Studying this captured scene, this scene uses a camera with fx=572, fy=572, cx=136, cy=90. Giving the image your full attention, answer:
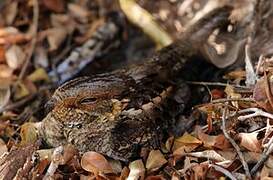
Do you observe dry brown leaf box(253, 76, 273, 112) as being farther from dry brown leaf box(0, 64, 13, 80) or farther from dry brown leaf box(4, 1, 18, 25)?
dry brown leaf box(4, 1, 18, 25)

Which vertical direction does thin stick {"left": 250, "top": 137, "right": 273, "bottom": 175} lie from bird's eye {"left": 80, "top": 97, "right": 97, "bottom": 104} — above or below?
below

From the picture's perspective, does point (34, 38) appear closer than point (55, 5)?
Yes

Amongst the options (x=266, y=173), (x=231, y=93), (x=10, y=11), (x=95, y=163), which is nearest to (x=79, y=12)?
(x=10, y=11)

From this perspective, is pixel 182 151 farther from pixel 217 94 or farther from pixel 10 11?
pixel 10 11

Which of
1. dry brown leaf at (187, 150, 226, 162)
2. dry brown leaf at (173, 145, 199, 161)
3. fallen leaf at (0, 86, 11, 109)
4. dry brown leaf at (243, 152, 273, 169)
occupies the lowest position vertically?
dry brown leaf at (243, 152, 273, 169)

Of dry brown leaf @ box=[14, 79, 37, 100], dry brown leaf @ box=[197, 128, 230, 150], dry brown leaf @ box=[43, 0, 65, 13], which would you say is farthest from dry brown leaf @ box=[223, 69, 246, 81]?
dry brown leaf @ box=[43, 0, 65, 13]

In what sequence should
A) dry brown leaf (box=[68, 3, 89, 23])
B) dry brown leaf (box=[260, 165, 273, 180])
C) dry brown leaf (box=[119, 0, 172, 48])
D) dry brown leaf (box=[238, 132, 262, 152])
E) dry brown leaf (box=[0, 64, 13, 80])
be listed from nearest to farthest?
dry brown leaf (box=[260, 165, 273, 180]) < dry brown leaf (box=[238, 132, 262, 152]) < dry brown leaf (box=[0, 64, 13, 80]) < dry brown leaf (box=[119, 0, 172, 48]) < dry brown leaf (box=[68, 3, 89, 23])

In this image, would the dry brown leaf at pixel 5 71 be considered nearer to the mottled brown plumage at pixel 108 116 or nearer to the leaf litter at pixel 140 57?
the leaf litter at pixel 140 57

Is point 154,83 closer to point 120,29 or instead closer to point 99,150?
point 99,150
